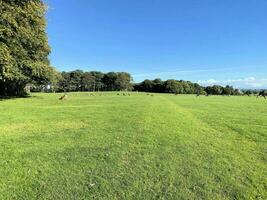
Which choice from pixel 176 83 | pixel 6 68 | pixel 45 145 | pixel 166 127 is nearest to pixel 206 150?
pixel 166 127

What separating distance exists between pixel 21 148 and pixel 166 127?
6.46m

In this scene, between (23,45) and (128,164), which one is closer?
(128,164)

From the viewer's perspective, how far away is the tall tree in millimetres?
23125

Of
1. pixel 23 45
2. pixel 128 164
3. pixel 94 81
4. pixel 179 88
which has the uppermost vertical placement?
pixel 23 45

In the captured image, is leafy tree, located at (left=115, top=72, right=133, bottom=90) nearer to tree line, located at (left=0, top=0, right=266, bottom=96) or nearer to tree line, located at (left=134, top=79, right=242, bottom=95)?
tree line, located at (left=134, top=79, right=242, bottom=95)

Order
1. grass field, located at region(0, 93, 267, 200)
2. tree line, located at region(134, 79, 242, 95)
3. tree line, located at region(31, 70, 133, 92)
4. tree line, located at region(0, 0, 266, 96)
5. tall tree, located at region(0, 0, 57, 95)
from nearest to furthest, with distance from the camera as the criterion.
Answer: grass field, located at region(0, 93, 267, 200) < tall tree, located at region(0, 0, 57, 95) < tree line, located at region(0, 0, 266, 96) < tree line, located at region(134, 79, 242, 95) < tree line, located at region(31, 70, 133, 92)

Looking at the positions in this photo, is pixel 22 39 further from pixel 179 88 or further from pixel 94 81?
pixel 94 81

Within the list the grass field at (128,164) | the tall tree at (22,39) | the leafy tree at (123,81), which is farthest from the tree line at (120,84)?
the grass field at (128,164)

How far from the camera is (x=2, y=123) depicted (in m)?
12.9

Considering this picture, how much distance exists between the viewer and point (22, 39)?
2762cm

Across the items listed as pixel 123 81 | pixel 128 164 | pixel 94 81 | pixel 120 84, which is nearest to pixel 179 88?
pixel 123 81

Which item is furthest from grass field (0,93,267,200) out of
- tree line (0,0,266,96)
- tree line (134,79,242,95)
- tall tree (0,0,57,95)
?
tree line (134,79,242,95)

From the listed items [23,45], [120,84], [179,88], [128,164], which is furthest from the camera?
[120,84]

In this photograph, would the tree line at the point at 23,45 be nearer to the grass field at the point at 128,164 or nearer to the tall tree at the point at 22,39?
the tall tree at the point at 22,39
